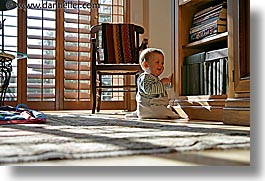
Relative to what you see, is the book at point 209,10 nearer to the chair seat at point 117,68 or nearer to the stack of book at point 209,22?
the stack of book at point 209,22

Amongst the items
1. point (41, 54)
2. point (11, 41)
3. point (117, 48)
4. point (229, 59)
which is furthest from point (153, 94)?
point (11, 41)

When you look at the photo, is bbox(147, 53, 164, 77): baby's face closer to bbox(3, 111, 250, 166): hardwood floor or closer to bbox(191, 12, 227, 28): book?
bbox(191, 12, 227, 28): book

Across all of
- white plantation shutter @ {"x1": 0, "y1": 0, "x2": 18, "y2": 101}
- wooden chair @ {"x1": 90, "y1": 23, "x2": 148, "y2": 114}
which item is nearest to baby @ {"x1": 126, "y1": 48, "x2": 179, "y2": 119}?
wooden chair @ {"x1": 90, "y1": 23, "x2": 148, "y2": 114}

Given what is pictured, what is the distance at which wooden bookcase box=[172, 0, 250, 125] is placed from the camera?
1.64 meters

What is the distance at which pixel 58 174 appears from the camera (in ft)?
2.09

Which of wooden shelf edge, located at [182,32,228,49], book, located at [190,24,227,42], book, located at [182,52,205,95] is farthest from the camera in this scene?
book, located at [182,52,205,95]

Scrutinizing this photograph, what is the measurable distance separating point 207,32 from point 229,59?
482 mm

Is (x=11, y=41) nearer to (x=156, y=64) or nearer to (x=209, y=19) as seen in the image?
(x=156, y=64)

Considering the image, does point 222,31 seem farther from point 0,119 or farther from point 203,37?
point 0,119

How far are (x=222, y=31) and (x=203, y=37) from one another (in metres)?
0.14

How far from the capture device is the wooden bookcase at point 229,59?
1.64m


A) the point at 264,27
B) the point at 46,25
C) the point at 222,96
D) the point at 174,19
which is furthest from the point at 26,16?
the point at 264,27

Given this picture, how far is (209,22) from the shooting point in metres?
2.18

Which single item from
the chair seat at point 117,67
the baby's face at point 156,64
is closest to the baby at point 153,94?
the baby's face at point 156,64
